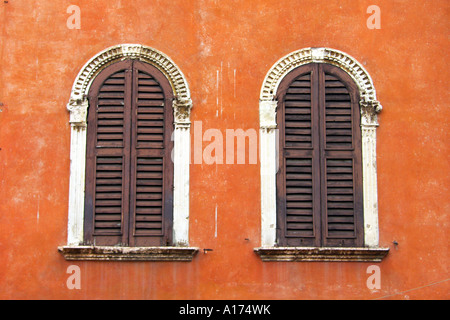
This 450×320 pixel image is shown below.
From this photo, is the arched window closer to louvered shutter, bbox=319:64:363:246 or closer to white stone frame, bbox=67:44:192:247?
white stone frame, bbox=67:44:192:247

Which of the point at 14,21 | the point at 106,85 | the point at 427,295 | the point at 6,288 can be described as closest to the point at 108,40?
the point at 106,85

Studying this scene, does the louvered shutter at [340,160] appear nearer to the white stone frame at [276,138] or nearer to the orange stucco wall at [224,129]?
the white stone frame at [276,138]

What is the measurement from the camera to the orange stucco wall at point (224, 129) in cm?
1029

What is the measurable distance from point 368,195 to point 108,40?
159 inches

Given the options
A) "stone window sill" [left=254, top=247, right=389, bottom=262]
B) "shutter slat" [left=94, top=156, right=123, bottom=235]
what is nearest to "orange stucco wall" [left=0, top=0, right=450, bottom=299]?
"stone window sill" [left=254, top=247, right=389, bottom=262]

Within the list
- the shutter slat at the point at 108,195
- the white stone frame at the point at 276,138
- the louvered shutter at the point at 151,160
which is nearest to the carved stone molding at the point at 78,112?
the shutter slat at the point at 108,195

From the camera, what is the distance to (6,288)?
10242 mm

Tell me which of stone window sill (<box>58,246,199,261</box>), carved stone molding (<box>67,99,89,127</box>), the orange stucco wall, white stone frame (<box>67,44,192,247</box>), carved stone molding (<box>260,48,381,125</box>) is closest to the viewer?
stone window sill (<box>58,246,199,261</box>)

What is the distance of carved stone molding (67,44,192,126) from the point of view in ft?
35.2

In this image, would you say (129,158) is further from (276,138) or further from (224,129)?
(276,138)

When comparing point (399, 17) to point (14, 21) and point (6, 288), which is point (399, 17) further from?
point (6, 288)

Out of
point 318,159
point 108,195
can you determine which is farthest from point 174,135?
point 318,159

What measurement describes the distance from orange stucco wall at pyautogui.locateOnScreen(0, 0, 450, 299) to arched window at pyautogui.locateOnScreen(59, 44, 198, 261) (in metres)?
0.16

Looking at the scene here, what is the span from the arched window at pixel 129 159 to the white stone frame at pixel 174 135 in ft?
0.04
